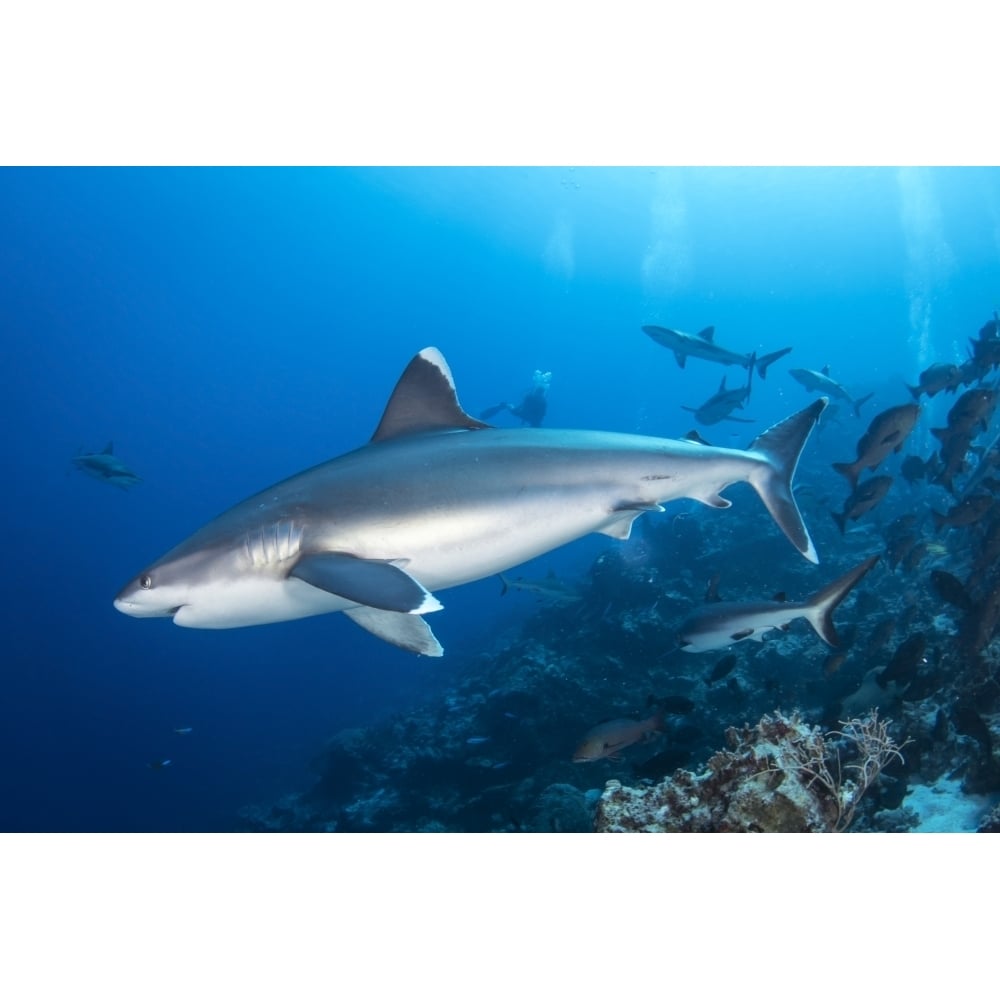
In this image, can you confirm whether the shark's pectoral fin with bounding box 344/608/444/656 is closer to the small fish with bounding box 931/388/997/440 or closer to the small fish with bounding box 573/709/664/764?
the small fish with bounding box 573/709/664/764

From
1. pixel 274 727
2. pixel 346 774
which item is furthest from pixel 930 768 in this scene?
pixel 274 727

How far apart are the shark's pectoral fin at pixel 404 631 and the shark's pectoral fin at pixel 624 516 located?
58.5 inches

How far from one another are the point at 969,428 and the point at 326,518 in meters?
7.87

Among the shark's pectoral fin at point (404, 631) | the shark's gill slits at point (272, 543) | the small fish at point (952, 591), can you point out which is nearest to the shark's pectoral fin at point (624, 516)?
the shark's pectoral fin at point (404, 631)

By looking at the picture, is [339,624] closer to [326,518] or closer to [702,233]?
[326,518]

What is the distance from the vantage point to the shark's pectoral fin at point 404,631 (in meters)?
3.24

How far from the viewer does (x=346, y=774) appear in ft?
43.3

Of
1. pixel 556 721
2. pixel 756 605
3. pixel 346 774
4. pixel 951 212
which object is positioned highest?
pixel 951 212

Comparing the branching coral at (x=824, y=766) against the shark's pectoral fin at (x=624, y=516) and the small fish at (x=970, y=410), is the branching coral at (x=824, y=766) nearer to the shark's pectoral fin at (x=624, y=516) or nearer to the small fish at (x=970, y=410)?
the shark's pectoral fin at (x=624, y=516)

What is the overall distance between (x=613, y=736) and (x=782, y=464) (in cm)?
324

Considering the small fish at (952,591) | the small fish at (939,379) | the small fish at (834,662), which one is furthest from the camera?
the small fish at (939,379)

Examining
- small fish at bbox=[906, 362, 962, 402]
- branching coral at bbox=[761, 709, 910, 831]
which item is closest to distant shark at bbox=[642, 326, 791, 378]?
small fish at bbox=[906, 362, 962, 402]

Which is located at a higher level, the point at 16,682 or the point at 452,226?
the point at 452,226

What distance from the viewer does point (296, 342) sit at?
117062mm
